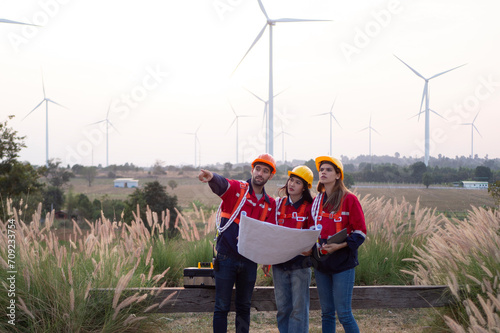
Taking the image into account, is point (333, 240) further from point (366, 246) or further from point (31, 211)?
point (31, 211)

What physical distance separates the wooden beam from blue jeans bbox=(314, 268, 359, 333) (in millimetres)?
1097

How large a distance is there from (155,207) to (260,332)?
8883 mm

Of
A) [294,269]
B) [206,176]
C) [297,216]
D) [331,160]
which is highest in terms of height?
[331,160]

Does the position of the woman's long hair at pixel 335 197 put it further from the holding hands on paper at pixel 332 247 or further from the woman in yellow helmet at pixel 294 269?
the holding hands on paper at pixel 332 247

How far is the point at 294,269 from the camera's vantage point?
4.46 metres

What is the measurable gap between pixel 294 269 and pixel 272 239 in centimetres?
42

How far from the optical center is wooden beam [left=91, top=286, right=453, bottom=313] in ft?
17.6

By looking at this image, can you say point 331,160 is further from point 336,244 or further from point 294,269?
point 294,269

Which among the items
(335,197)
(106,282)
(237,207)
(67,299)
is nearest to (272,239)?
(237,207)

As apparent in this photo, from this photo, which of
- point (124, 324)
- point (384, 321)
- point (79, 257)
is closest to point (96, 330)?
point (124, 324)

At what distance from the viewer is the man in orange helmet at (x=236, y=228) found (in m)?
4.59

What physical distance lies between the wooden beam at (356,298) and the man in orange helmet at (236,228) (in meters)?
0.74

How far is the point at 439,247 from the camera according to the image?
5.83 metres

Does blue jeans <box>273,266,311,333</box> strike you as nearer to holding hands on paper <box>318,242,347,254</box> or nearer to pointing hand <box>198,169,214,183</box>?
holding hands on paper <box>318,242,347,254</box>
